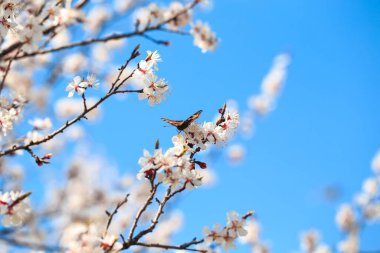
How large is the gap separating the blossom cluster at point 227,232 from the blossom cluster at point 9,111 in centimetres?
148

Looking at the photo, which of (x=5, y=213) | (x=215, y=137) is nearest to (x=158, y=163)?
(x=215, y=137)

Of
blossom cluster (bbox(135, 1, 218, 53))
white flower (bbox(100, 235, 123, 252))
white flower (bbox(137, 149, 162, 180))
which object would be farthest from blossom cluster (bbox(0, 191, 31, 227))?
blossom cluster (bbox(135, 1, 218, 53))

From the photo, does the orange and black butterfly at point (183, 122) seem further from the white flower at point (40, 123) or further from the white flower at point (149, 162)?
the white flower at point (40, 123)

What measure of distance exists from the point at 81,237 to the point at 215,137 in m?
1.37

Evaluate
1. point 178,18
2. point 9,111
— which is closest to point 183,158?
point 9,111

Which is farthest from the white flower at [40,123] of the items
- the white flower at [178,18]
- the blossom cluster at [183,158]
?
the blossom cluster at [183,158]

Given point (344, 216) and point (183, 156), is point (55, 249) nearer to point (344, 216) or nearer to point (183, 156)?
point (183, 156)

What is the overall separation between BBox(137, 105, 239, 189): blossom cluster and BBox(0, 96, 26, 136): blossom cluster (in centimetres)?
117

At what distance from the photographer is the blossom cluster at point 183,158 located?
6.16 feet

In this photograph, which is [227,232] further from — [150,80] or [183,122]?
[150,80]

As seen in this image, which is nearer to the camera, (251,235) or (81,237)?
(81,237)

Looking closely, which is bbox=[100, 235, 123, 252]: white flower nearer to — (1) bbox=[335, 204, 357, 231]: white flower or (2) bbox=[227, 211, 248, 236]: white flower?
(2) bbox=[227, 211, 248, 236]: white flower

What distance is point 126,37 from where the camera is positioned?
3.60 meters

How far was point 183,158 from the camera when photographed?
1.88m
